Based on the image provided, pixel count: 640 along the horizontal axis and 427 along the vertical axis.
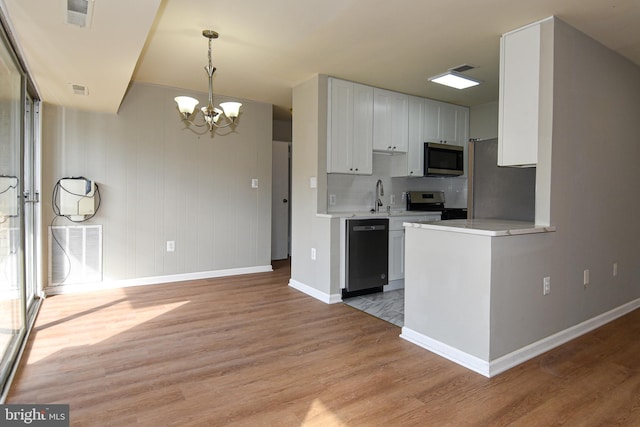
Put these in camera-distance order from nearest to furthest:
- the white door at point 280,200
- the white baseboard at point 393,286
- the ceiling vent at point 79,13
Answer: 1. the ceiling vent at point 79,13
2. the white baseboard at point 393,286
3. the white door at point 280,200

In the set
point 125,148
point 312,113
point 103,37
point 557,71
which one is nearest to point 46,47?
point 103,37

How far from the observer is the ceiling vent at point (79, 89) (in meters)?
3.21

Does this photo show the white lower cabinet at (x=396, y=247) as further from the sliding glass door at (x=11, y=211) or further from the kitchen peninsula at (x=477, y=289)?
the sliding glass door at (x=11, y=211)

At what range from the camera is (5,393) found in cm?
202

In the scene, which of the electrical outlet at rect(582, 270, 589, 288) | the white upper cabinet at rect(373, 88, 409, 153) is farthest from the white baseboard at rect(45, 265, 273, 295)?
the electrical outlet at rect(582, 270, 589, 288)

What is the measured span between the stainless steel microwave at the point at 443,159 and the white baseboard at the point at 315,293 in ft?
6.94

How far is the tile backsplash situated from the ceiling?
3.93ft

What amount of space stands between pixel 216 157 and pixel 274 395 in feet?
11.3

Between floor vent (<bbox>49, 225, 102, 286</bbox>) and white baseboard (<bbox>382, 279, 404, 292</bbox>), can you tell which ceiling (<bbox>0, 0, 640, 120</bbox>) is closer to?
floor vent (<bbox>49, 225, 102, 286</bbox>)

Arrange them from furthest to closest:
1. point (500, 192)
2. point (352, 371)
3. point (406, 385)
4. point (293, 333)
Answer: point (500, 192) → point (293, 333) → point (352, 371) → point (406, 385)

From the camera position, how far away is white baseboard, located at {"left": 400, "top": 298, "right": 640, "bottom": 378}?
7.69ft

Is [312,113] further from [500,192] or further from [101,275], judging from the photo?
[101,275]

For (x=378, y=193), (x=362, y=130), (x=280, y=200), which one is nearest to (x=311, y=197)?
(x=362, y=130)

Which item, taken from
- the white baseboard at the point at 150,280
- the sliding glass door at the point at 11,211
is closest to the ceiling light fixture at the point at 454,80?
the white baseboard at the point at 150,280
